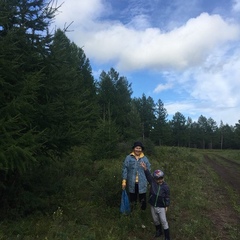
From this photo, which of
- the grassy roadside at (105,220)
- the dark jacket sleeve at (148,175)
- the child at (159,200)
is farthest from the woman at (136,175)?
the child at (159,200)

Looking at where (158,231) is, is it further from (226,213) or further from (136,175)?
(226,213)

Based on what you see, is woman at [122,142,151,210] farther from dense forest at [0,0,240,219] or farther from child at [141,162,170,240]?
dense forest at [0,0,240,219]

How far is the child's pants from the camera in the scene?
6.75 metres

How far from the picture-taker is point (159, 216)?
273 inches

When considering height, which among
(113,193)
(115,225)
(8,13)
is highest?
(8,13)

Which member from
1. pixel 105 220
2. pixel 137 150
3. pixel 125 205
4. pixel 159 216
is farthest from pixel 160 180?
pixel 105 220

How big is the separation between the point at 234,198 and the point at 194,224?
449 cm

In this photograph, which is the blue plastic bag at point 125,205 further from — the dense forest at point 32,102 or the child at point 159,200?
the dense forest at point 32,102

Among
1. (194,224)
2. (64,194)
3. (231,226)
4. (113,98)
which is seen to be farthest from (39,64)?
(113,98)

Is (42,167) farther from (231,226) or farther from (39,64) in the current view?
(231,226)

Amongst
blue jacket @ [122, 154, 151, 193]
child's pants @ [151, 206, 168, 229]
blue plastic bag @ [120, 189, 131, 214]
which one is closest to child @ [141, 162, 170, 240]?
child's pants @ [151, 206, 168, 229]

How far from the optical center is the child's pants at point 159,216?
6.75 meters

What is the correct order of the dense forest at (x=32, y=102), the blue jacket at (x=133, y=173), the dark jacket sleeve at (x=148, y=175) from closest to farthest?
the dense forest at (x=32, y=102) < the dark jacket sleeve at (x=148, y=175) < the blue jacket at (x=133, y=173)

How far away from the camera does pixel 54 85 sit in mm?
8609
